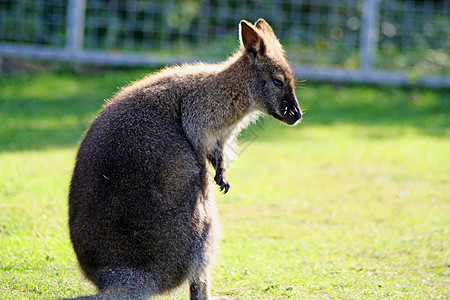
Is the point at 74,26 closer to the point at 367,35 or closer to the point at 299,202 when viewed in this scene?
the point at 367,35

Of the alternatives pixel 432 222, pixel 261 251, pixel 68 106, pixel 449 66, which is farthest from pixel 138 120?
pixel 449 66

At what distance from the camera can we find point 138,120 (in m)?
3.88

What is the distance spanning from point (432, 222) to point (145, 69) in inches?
280

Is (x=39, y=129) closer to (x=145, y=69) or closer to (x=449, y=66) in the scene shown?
(x=145, y=69)

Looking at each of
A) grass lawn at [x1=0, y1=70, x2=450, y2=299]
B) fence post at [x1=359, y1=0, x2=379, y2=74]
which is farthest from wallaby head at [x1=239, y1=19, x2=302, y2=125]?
fence post at [x1=359, y1=0, x2=379, y2=74]

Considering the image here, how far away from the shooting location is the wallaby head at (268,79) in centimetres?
453

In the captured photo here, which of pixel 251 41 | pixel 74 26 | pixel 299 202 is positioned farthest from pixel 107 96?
pixel 251 41

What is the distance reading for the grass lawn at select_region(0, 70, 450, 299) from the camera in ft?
14.4

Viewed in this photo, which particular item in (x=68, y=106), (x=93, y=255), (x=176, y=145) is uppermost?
(x=176, y=145)

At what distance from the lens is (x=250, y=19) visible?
39.9 ft

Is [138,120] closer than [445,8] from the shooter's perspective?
Yes

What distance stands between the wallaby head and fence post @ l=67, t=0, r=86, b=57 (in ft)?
24.9

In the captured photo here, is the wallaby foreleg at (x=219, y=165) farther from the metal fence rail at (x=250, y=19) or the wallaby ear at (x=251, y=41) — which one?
the metal fence rail at (x=250, y=19)

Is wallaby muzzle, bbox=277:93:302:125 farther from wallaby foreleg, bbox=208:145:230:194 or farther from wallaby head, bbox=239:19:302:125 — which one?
wallaby foreleg, bbox=208:145:230:194
